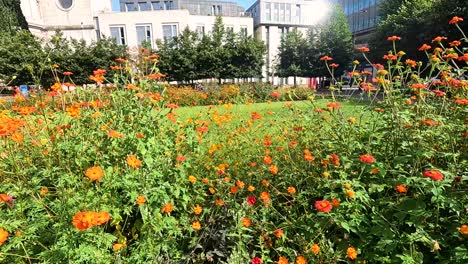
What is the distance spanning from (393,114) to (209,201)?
1.48 metres

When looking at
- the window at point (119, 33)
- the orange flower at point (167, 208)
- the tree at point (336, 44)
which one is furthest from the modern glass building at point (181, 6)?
the orange flower at point (167, 208)

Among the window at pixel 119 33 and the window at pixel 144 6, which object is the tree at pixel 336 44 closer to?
the window at pixel 119 33

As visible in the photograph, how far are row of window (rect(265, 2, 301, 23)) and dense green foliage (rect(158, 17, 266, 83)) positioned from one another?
21.7 metres

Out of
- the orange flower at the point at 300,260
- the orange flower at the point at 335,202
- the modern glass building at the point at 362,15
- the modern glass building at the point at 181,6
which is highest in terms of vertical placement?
the modern glass building at the point at 181,6

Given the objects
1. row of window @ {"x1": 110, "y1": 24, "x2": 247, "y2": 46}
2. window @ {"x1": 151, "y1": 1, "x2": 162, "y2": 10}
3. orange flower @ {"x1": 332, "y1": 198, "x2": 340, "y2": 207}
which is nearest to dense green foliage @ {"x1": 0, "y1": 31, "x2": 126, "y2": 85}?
row of window @ {"x1": 110, "y1": 24, "x2": 247, "y2": 46}

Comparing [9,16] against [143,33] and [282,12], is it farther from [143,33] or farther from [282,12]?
[282,12]

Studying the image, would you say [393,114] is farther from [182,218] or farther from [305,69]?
[305,69]

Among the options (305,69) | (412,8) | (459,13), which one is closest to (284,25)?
(305,69)

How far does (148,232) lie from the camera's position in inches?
66.2

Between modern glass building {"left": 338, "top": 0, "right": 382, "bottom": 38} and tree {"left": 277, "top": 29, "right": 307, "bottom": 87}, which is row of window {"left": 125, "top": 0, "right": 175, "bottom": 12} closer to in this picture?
tree {"left": 277, "top": 29, "right": 307, "bottom": 87}

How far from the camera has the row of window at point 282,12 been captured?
43.2 metres

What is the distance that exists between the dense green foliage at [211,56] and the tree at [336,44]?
7.29m

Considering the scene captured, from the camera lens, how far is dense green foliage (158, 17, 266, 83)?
23047 mm

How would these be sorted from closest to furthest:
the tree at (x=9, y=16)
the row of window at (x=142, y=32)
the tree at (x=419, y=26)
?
the tree at (x=419, y=26), the tree at (x=9, y=16), the row of window at (x=142, y=32)
